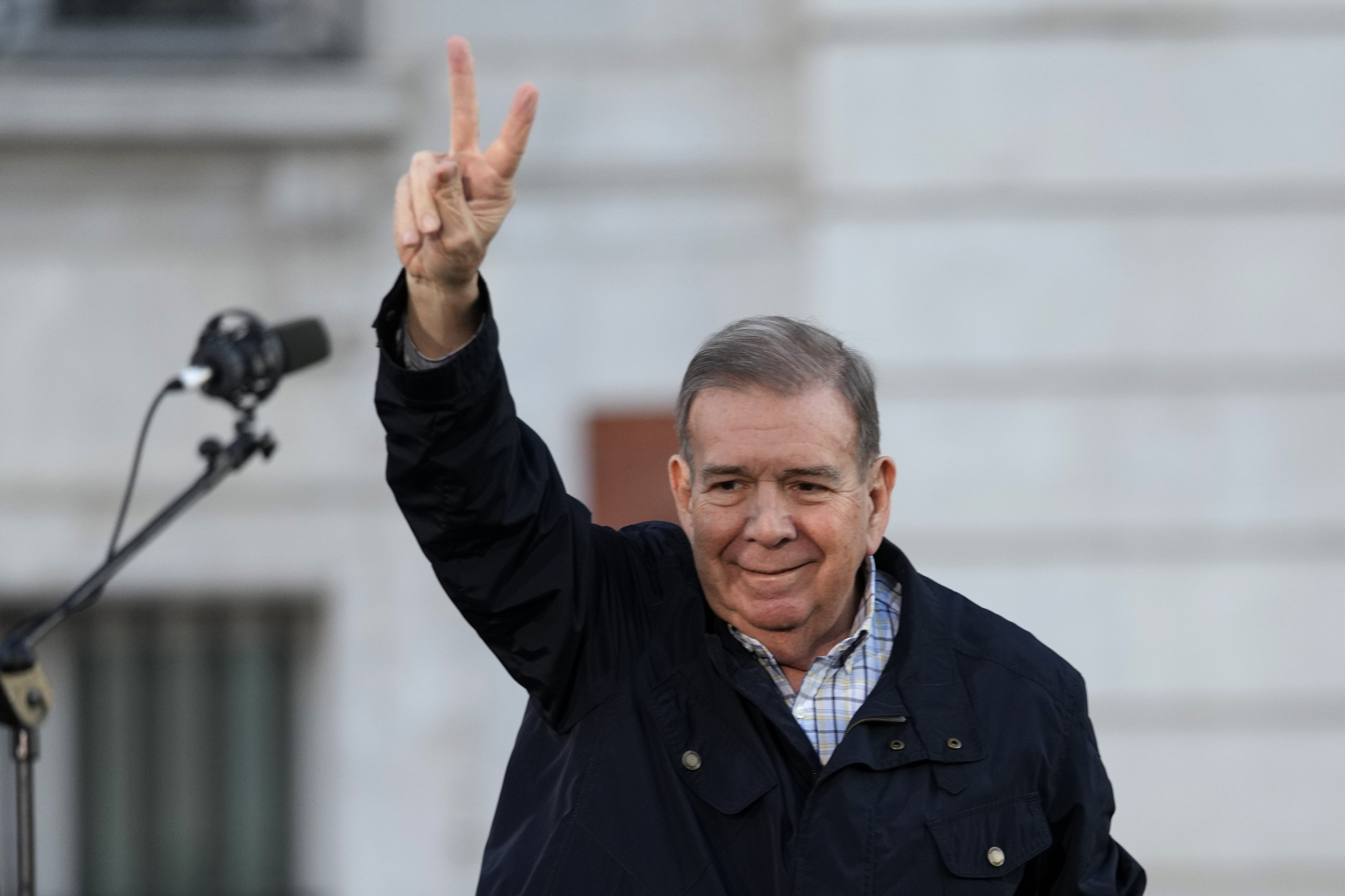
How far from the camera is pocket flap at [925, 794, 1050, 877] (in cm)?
204

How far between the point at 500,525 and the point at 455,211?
406 mm

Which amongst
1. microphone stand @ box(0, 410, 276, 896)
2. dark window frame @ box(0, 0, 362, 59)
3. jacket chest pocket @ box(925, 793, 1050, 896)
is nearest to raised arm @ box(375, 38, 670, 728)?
jacket chest pocket @ box(925, 793, 1050, 896)

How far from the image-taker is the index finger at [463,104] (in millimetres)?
1900

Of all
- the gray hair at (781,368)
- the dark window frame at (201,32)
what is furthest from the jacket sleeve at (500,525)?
the dark window frame at (201,32)

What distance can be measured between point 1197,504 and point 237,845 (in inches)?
129

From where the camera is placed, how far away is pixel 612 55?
4.93 metres

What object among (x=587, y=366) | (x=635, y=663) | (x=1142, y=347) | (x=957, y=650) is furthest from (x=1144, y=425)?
(x=635, y=663)

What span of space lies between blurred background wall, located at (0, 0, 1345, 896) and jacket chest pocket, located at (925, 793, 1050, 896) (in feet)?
8.04

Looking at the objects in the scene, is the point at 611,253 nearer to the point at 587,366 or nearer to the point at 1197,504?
the point at 587,366

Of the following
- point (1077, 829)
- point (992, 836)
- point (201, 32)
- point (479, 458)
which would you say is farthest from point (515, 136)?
point (201, 32)

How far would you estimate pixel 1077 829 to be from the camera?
216 centimetres

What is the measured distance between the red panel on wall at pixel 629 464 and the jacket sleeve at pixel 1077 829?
2804 mm

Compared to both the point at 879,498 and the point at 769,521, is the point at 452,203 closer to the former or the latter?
the point at 769,521

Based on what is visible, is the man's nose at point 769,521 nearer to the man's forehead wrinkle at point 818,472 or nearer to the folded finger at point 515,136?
the man's forehead wrinkle at point 818,472
